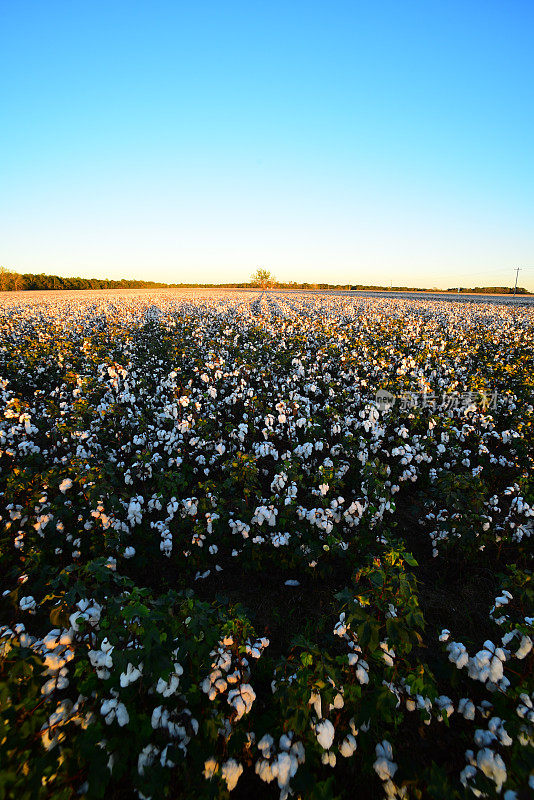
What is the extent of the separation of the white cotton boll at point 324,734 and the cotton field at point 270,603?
18 mm

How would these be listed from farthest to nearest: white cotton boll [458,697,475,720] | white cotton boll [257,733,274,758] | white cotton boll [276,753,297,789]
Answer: white cotton boll [458,697,475,720] → white cotton boll [257,733,274,758] → white cotton boll [276,753,297,789]

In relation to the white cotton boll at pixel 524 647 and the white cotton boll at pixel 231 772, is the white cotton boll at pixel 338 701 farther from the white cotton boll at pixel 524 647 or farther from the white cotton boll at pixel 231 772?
the white cotton boll at pixel 524 647

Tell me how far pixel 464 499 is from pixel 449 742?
3.13 meters

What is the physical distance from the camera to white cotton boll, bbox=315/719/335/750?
2.42 m

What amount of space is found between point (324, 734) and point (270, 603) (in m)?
2.39

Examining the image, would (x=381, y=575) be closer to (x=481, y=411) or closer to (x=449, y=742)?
(x=449, y=742)

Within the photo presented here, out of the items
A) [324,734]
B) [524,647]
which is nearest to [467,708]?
[524,647]

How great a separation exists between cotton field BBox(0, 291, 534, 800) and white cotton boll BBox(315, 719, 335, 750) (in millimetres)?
18

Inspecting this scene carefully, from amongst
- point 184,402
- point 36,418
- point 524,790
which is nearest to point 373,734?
point 524,790

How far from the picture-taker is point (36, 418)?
9.16 m

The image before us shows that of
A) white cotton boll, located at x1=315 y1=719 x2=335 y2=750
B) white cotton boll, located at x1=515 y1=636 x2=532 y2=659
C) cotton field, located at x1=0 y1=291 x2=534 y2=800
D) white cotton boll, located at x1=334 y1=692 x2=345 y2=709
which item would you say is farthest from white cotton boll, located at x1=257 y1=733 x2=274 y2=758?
white cotton boll, located at x1=515 y1=636 x2=532 y2=659

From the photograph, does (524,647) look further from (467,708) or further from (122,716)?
(122,716)

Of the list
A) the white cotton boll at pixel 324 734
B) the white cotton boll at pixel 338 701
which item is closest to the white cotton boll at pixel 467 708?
the white cotton boll at pixel 338 701

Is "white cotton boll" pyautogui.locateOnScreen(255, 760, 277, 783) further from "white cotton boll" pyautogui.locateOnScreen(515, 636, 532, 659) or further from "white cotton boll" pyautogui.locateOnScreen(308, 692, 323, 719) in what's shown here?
"white cotton boll" pyautogui.locateOnScreen(515, 636, 532, 659)
